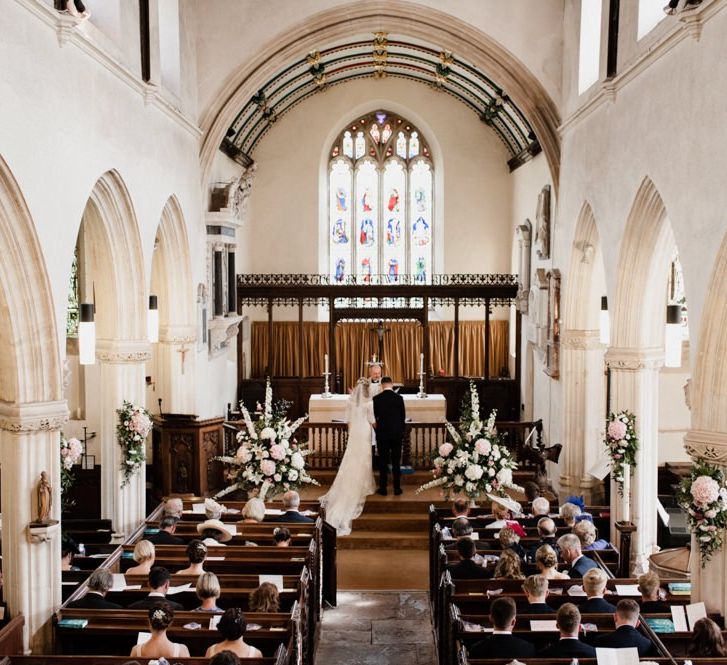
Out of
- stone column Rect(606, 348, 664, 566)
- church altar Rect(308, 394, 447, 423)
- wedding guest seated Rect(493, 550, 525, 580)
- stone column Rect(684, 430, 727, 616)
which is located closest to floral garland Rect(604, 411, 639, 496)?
stone column Rect(606, 348, 664, 566)

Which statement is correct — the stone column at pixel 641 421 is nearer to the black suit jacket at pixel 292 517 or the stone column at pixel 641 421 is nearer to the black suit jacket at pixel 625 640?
the black suit jacket at pixel 292 517

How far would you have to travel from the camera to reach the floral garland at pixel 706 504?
22.8 ft

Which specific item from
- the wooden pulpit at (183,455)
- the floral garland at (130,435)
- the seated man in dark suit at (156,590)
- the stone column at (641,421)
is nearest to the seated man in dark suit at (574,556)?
the stone column at (641,421)

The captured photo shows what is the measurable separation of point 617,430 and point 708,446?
2.14 metres

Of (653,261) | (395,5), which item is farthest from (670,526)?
(395,5)

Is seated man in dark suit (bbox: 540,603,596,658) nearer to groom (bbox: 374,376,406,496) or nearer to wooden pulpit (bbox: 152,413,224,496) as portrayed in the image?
groom (bbox: 374,376,406,496)

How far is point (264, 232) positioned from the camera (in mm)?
21141

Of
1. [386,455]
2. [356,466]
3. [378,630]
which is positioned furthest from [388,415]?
[378,630]

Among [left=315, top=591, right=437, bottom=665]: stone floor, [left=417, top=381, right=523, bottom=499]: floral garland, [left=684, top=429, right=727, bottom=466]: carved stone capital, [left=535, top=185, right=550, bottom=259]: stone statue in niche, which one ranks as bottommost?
[left=315, top=591, right=437, bottom=665]: stone floor

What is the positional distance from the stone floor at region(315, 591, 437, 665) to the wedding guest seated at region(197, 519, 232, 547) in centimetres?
130

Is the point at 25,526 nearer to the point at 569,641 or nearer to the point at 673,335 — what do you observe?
the point at 569,641

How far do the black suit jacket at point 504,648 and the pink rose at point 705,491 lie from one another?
2.14m

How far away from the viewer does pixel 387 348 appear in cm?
2008

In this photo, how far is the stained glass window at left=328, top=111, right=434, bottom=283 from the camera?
21.7m
